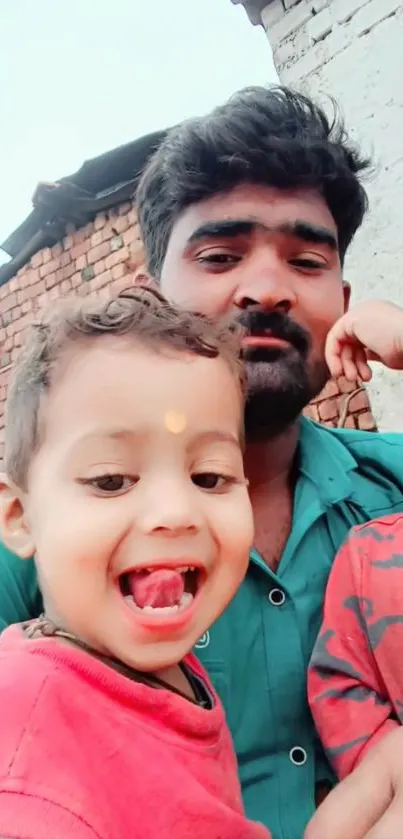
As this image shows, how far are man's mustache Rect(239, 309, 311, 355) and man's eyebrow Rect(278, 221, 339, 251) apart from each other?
0.18 meters

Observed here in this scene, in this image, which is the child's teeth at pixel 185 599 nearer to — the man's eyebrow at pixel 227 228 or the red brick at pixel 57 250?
the man's eyebrow at pixel 227 228

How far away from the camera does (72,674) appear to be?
730mm

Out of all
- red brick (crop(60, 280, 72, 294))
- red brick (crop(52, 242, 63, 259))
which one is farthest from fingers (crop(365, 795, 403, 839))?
red brick (crop(52, 242, 63, 259))

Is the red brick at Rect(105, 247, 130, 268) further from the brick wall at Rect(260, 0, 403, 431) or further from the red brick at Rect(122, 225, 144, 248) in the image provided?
the brick wall at Rect(260, 0, 403, 431)

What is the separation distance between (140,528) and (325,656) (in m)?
0.46

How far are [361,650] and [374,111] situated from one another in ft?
7.99

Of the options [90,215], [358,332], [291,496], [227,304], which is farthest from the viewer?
[90,215]

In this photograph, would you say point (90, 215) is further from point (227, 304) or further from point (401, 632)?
point (401, 632)

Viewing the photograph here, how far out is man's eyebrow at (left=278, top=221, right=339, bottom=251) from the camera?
54.9 inches

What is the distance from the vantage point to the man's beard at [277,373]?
1339mm

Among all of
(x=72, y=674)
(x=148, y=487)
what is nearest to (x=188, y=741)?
(x=72, y=674)

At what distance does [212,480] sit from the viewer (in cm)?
88

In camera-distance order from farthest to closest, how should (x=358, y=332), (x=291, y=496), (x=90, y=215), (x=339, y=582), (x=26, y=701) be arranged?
1. (x=90, y=215)
2. (x=291, y=496)
3. (x=358, y=332)
4. (x=339, y=582)
5. (x=26, y=701)

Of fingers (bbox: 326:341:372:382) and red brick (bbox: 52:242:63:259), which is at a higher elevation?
red brick (bbox: 52:242:63:259)
